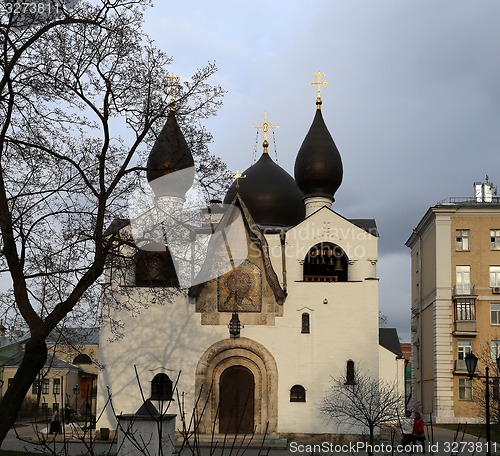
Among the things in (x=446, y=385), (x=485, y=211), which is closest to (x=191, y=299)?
(x=446, y=385)

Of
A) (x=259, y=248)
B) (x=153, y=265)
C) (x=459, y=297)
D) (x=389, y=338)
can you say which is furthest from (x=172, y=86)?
(x=459, y=297)

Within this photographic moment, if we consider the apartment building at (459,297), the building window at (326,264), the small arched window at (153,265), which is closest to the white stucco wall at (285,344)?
the building window at (326,264)

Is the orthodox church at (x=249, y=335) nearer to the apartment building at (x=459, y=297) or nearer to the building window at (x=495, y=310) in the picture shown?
the apartment building at (x=459, y=297)

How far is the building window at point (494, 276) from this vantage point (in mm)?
36250

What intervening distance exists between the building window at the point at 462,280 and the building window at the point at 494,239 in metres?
1.71

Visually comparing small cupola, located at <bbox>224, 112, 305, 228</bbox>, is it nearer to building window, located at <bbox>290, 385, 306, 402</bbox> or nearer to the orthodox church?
the orthodox church

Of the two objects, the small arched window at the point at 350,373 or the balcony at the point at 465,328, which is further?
the balcony at the point at 465,328

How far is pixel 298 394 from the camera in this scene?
2191 cm

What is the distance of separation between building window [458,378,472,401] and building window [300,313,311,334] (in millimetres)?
15801

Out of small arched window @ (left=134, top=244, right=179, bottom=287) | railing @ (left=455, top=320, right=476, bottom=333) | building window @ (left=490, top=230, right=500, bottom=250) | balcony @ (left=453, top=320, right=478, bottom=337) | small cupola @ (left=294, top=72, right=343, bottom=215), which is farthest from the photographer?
building window @ (left=490, top=230, right=500, bottom=250)

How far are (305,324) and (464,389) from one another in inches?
639

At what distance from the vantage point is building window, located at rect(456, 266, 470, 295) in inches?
1423

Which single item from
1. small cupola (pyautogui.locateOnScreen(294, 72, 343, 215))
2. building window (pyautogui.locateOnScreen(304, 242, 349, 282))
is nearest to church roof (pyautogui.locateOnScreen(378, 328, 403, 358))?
building window (pyautogui.locateOnScreen(304, 242, 349, 282))

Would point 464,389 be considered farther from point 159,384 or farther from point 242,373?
point 159,384
